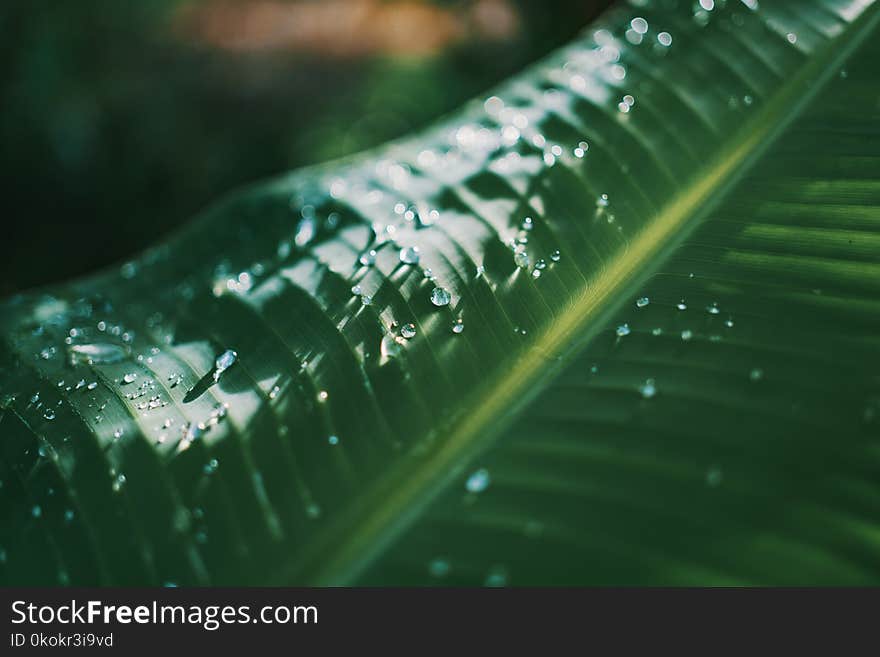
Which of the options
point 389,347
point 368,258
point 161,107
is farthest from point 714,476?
point 161,107

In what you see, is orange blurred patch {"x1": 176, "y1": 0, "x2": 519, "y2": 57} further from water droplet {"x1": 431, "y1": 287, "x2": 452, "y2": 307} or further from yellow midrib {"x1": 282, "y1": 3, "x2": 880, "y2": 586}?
water droplet {"x1": 431, "y1": 287, "x2": 452, "y2": 307}

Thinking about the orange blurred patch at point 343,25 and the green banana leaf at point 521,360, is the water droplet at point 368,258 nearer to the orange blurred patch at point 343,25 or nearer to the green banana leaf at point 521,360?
the green banana leaf at point 521,360

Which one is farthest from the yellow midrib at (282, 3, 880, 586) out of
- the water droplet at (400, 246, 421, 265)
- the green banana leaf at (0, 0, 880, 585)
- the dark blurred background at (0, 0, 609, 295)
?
the dark blurred background at (0, 0, 609, 295)

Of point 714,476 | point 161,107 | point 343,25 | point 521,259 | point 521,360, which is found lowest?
point 714,476

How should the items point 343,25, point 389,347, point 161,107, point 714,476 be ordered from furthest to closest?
point 343,25 < point 161,107 < point 389,347 < point 714,476

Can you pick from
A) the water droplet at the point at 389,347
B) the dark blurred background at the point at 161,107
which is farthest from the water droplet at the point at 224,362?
the dark blurred background at the point at 161,107

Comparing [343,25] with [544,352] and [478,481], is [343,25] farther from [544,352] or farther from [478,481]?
[478,481]

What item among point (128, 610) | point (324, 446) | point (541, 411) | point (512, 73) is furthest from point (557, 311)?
point (512, 73)
